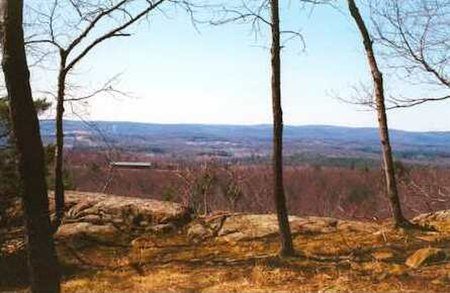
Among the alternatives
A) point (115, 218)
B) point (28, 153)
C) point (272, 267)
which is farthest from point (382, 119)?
point (28, 153)

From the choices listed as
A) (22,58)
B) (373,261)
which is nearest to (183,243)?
(373,261)

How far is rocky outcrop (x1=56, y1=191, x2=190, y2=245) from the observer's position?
44.5 feet

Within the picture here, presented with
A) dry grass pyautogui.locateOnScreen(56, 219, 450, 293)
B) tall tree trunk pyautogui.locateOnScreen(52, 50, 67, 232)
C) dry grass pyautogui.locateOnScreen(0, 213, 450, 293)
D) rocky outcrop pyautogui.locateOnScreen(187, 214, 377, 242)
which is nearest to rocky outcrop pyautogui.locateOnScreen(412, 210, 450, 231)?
dry grass pyautogui.locateOnScreen(0, 213, 450, 293)

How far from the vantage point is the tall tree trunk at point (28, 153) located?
22.7ft

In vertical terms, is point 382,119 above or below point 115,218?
above

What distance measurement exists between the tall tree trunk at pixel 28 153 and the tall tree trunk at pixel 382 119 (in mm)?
8280

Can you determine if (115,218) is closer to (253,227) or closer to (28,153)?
(253,227)

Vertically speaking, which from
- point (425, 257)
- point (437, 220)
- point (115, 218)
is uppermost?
point (425, 257)

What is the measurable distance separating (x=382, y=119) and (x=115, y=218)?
7110 millimetres

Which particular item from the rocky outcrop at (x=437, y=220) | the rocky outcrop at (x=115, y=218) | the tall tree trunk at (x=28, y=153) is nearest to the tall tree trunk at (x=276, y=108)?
the rocky outcrop at (x=115, y=218)

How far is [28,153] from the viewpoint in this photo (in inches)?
277

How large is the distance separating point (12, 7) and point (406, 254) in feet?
25.9

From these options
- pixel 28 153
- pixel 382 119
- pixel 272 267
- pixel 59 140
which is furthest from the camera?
pixel 59 140

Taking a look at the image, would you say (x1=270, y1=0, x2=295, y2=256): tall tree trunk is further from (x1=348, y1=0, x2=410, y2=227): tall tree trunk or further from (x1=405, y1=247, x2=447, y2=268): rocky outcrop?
(x1=348, y1=0, x2=410, y2=227): tall tree trunk
